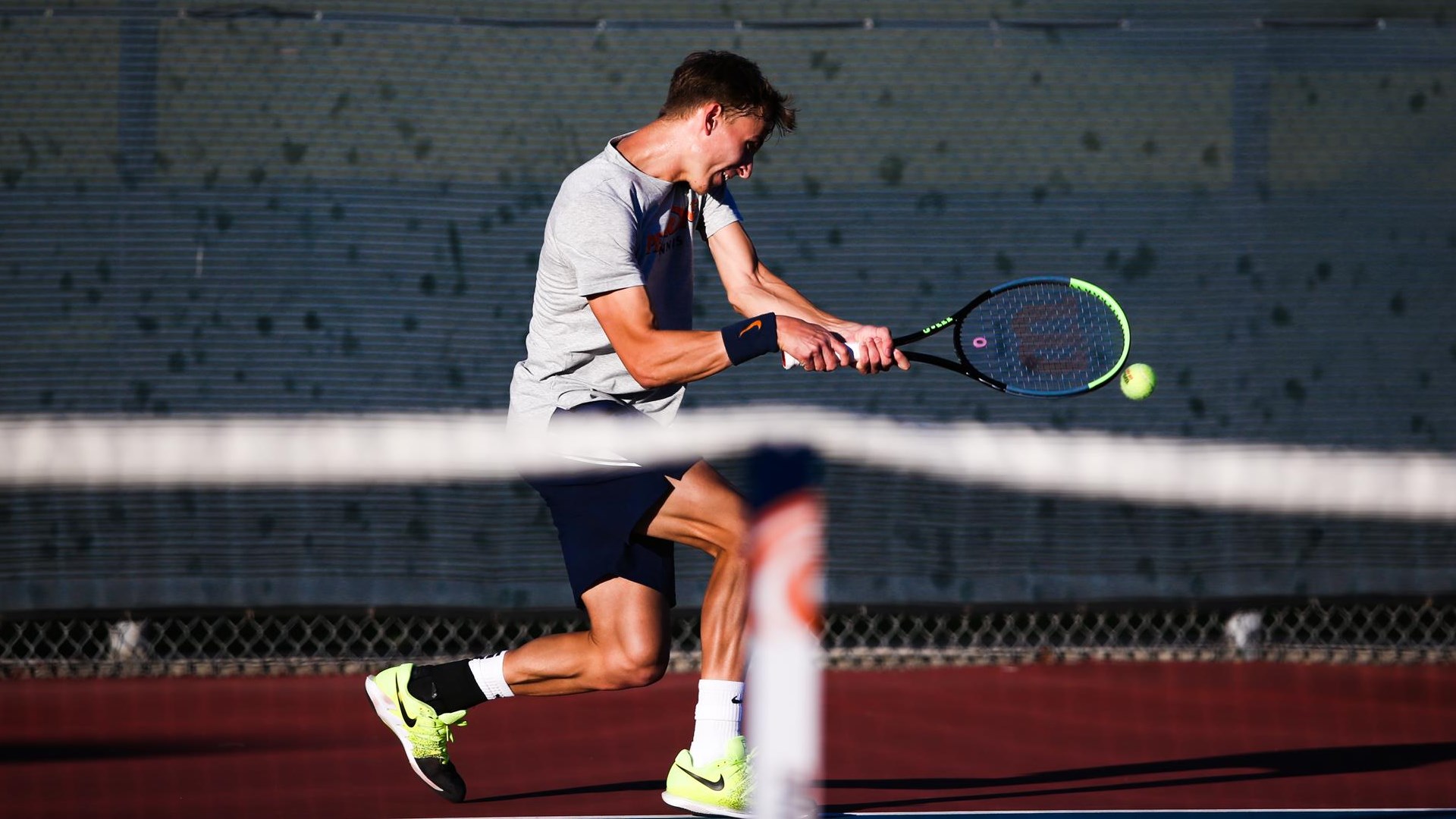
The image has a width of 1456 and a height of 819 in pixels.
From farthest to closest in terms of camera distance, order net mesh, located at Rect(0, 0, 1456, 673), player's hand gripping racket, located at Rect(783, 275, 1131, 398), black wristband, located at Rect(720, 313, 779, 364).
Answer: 1. net mesh, located at Rect(0, 0, 1456, 673)
2. player's hand gripping racket, located at Rect(783, 275, 1131, 398)
3. black wristband, located at Rect(720, 313, 779, 364)

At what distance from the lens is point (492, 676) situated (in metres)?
3.34

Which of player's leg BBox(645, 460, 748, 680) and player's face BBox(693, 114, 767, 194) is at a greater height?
player's face BBox(693, 114, 767, 194)

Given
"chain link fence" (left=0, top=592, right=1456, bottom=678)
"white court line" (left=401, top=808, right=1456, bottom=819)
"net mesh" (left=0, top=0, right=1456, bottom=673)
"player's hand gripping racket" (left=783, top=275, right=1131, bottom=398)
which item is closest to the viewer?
"white court line" (left=401, top=808, right=1456, bottom=819)

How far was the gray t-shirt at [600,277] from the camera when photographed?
308 centimetres

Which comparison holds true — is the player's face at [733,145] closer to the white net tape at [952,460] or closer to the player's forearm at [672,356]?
the player's forearm at [672,356]

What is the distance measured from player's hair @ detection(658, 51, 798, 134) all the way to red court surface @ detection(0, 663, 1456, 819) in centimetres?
153

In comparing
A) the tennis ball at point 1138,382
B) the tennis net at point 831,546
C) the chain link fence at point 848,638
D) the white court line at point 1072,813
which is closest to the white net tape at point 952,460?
the tennis net at point 831,546

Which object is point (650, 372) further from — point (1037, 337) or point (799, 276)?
point (799, 276)

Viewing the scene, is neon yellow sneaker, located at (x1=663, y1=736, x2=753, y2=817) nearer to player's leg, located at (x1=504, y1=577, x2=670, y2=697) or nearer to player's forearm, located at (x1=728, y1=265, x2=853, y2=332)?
player's leg, located at (x1=504, y1=577, x2=670, y2=697)

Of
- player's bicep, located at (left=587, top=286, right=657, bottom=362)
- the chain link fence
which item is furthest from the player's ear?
the chain link fence

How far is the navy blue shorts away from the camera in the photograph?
318 cm

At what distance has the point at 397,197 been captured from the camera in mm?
5211

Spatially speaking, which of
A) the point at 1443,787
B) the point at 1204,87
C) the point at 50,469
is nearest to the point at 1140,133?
the point at 1204,87

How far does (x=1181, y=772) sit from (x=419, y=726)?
1919 millimetres
